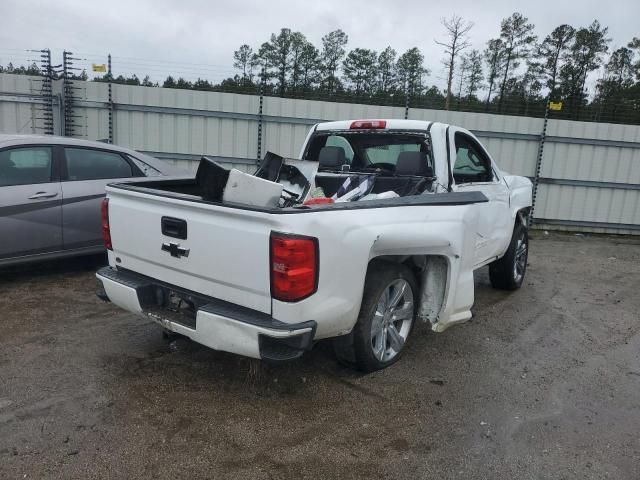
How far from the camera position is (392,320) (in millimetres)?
3742

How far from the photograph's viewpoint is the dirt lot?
271 cm

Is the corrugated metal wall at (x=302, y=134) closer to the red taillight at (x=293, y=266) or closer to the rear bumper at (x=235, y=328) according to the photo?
the rear bumper at (x=235, y=328)

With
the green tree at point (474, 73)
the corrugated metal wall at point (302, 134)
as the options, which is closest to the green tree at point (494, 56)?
the green tree at point (474, 73)

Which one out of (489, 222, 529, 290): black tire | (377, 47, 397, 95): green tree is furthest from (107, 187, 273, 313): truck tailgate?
(377, 47, 397, 95): green tree

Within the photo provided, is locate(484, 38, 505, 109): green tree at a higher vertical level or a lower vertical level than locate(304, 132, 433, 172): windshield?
higher

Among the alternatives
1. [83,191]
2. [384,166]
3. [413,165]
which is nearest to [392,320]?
[413,165]

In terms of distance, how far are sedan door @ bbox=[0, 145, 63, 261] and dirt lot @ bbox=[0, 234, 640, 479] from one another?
60 centimetres

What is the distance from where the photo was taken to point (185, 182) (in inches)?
175

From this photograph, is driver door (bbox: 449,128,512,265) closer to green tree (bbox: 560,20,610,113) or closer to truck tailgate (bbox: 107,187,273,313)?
truck tailgate (bbox: 107,187,273,313)

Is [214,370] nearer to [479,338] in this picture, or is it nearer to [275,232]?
[275,232]

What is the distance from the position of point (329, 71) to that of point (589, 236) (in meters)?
23.6

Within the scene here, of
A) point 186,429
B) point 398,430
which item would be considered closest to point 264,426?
point 186,429

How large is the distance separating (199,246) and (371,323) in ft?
3.98

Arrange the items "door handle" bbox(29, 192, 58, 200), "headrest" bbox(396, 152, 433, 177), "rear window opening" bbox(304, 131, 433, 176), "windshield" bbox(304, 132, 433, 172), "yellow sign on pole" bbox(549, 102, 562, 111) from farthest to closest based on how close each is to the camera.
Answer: "yellow sign on pole" bbox(549, 102, 562, 111), "door handle" bbox(29, 192, 58, 200), "windshield" bbox(304, 132, 433, 172), "rear window opening" bbox(304, 131, 433, 176), "headrest" bbox(396, 152, 433, 177)
